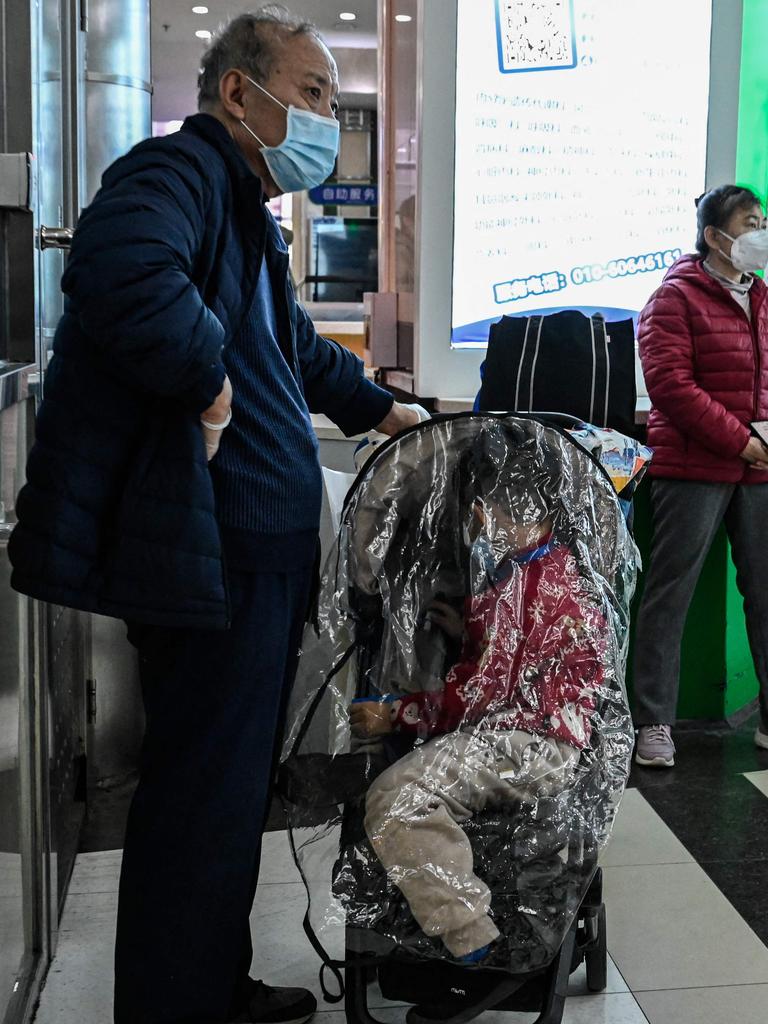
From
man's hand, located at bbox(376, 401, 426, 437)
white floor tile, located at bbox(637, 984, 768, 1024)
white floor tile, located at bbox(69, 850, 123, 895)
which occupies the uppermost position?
man's hand, located at bbox(376, 401, 426, 437)

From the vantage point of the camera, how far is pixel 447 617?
1907mm

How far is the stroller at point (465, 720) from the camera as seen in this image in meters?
1.72

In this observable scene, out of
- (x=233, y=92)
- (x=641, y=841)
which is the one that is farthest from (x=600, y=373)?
(x=233, y=92)

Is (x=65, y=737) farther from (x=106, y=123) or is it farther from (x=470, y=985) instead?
(x=106, y=123)

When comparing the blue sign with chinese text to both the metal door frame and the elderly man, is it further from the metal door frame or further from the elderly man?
the elderly man

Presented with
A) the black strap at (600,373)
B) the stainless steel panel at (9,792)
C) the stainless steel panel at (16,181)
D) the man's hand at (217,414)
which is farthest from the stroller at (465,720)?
the black strap at (600,373)

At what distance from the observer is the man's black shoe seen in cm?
199

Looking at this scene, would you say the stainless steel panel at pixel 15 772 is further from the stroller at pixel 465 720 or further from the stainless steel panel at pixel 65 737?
the stroller at pixel 465 720

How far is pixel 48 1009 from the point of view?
2041 mm

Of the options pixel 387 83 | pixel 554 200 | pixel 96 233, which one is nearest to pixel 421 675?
pixel 96 233

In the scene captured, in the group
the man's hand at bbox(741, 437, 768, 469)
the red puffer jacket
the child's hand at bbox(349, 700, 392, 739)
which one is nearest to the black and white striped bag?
the red puffer jacket

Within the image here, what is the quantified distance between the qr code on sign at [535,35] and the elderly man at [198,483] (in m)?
1.88

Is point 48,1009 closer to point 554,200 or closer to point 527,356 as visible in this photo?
point 527,356

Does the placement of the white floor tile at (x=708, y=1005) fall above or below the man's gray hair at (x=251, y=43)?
below
